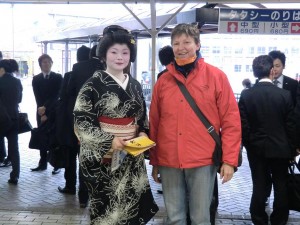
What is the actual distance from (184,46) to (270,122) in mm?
1416

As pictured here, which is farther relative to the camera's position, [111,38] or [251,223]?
[251,223]

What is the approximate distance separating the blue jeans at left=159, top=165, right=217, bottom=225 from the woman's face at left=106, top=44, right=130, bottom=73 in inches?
29.4

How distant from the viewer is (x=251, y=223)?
4141 millimetres

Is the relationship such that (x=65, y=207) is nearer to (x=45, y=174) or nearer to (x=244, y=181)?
(x=45, y=174)

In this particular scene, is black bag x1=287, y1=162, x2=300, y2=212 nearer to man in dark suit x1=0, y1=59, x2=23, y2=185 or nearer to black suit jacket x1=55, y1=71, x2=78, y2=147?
black suit jacket x1=55, y1=71, x2=78, y2=147

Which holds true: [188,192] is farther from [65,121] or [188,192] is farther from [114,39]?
[65,121]

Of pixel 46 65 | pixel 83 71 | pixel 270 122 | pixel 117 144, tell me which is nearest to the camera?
pixel 117 144

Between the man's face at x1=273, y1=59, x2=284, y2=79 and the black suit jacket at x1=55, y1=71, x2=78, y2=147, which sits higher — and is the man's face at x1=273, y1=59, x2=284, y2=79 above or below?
above

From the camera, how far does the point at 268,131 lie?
3.57 metres

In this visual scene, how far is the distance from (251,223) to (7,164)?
414 cm

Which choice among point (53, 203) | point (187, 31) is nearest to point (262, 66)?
point (187, 31)

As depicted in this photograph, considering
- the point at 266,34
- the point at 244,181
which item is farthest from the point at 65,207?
the point at 266,34

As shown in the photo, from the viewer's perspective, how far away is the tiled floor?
4.15 m

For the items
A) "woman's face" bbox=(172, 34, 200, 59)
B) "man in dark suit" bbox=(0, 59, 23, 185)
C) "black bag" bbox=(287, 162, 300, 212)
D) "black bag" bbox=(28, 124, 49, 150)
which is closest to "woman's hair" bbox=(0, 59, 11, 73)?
"man in dark suit" bbox=(0, 59, 23, 185)
